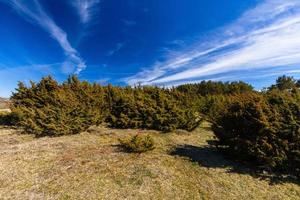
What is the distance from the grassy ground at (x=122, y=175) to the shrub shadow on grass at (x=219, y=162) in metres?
0.03

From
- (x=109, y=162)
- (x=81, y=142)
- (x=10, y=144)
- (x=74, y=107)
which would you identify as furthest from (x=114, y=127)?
(x=109, y=162)

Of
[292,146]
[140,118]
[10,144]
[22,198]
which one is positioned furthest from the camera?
[140,118]

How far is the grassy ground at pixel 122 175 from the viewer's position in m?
5.18

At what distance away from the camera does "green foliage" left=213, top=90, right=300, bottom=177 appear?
5996mm

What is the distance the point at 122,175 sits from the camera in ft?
19.7

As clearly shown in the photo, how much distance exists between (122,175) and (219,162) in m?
3.16

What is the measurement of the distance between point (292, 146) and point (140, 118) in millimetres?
A: 7981

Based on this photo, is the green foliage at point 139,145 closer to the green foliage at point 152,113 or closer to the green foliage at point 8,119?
the green foliage at point 152,113

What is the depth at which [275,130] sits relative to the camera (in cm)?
608

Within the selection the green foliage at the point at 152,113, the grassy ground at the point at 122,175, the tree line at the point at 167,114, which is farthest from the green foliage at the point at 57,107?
the grassy ground at the point at 122,175

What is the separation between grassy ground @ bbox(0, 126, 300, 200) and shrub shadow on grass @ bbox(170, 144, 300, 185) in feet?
0.10

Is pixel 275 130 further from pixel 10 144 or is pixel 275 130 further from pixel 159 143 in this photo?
pixel 10 144

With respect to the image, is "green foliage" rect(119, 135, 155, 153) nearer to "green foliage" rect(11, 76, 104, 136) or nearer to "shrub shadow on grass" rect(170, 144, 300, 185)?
"shrub shadow on grass" rect(170, 144, 300, 185)

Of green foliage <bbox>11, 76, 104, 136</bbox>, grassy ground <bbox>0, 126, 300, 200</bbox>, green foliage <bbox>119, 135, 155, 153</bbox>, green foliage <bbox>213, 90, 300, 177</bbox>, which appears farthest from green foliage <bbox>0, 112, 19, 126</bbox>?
green foliage <bbox>213, 90, 300, 177</bbox>
